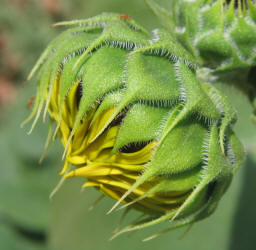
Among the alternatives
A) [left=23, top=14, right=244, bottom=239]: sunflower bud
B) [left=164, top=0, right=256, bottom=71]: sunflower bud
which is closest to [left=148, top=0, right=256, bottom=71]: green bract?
[left=164, top=0, right=256, bottom=71]: sunflower bud

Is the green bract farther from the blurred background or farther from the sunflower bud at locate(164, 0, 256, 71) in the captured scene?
the blurred background

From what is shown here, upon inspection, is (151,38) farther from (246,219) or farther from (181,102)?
(246,219)

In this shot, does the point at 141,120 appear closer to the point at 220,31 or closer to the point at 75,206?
the point at 220,31

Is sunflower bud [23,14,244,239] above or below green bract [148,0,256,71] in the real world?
below

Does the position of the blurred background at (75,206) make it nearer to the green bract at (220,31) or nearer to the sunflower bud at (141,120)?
the green bract at (220,31)

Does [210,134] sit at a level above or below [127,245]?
above

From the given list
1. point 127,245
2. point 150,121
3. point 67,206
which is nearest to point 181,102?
point 150,121
